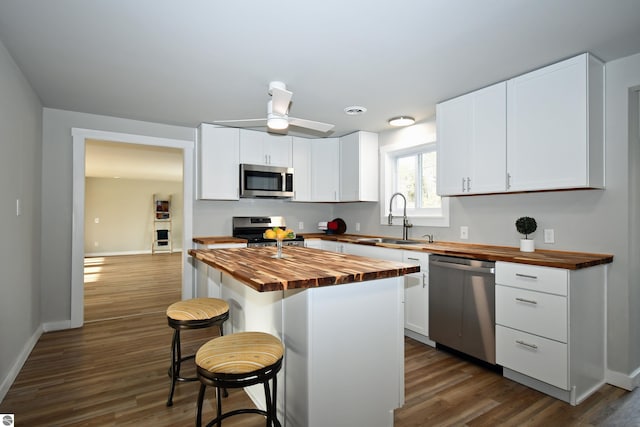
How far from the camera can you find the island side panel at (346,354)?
1.60 m

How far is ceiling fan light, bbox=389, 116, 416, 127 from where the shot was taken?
3.67m

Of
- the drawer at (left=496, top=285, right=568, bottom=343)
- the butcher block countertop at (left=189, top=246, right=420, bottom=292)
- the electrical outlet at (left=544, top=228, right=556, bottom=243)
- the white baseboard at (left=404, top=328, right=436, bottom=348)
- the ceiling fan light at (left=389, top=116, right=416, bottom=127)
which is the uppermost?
the ceiling fan light at (left=389, top=116, right=416, bottom=127)

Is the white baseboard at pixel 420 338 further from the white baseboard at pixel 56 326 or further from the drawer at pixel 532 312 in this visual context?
the white baseboard at pixel 56 326

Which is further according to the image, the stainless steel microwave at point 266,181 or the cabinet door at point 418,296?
the stainless steel microwave at point 266,181

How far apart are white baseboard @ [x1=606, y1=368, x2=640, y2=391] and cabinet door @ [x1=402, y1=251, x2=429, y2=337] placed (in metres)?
1.27

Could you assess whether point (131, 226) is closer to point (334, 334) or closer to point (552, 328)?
point (334, 334)

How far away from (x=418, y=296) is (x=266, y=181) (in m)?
2.32

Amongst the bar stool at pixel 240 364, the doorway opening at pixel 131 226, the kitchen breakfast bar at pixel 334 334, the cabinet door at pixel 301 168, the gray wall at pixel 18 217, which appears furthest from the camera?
the doorway opening at pixel 131 226

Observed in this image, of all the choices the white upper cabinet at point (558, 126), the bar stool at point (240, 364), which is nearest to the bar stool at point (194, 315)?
the bar stool at point (240, 364)

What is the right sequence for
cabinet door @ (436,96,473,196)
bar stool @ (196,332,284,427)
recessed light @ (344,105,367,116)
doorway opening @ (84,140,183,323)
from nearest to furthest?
1. bar stool @ (196,332,284,427)
2. cabinet door @ (436,96,473,196)
3. recessed light @ (344,105,367,116)
4. doorway opening @ (84,140,183,323)

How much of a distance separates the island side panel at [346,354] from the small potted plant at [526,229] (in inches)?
54.3

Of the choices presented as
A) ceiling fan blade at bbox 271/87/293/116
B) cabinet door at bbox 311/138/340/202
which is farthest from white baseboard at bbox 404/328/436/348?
ceiling fan blade at bbox 271/87/293/116

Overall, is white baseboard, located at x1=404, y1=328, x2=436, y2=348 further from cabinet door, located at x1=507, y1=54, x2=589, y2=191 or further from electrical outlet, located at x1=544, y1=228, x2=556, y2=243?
cabinet door, located at x1=507, y1=54, x2=589, y2=191

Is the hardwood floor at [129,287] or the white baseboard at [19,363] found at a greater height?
the white baseboard at [19,363]
